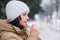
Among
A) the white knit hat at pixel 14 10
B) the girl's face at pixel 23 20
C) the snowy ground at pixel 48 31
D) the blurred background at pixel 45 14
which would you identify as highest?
the white knit hat at pixel 14 10

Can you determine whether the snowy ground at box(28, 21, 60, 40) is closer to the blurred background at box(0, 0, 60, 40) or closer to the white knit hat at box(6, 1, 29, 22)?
the blurred background at box(0, 0, 60, 40)

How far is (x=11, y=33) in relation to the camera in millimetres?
909

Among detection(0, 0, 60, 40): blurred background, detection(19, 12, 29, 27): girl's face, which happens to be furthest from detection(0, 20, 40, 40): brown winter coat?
detection(0, 0, 60, 40): blurred background

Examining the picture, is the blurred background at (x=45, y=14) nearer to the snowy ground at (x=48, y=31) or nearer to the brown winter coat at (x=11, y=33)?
the snowy ground at (x=48, y=31)

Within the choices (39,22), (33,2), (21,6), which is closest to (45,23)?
(39,22)

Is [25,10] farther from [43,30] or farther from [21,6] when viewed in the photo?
[43,30]

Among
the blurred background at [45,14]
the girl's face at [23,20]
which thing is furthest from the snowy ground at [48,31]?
the girl's face at [23,20]

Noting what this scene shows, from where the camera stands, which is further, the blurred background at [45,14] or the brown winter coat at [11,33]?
the blurred background at [45,14]

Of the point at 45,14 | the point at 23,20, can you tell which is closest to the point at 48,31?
the point at 45,14

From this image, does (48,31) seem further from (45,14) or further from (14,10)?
(14,10)

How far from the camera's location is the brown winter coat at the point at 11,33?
35.3 inches

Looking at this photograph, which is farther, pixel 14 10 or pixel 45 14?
pixel 45 14

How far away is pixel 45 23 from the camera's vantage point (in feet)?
7.02

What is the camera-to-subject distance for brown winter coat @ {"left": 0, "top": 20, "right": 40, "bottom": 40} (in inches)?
35.3
